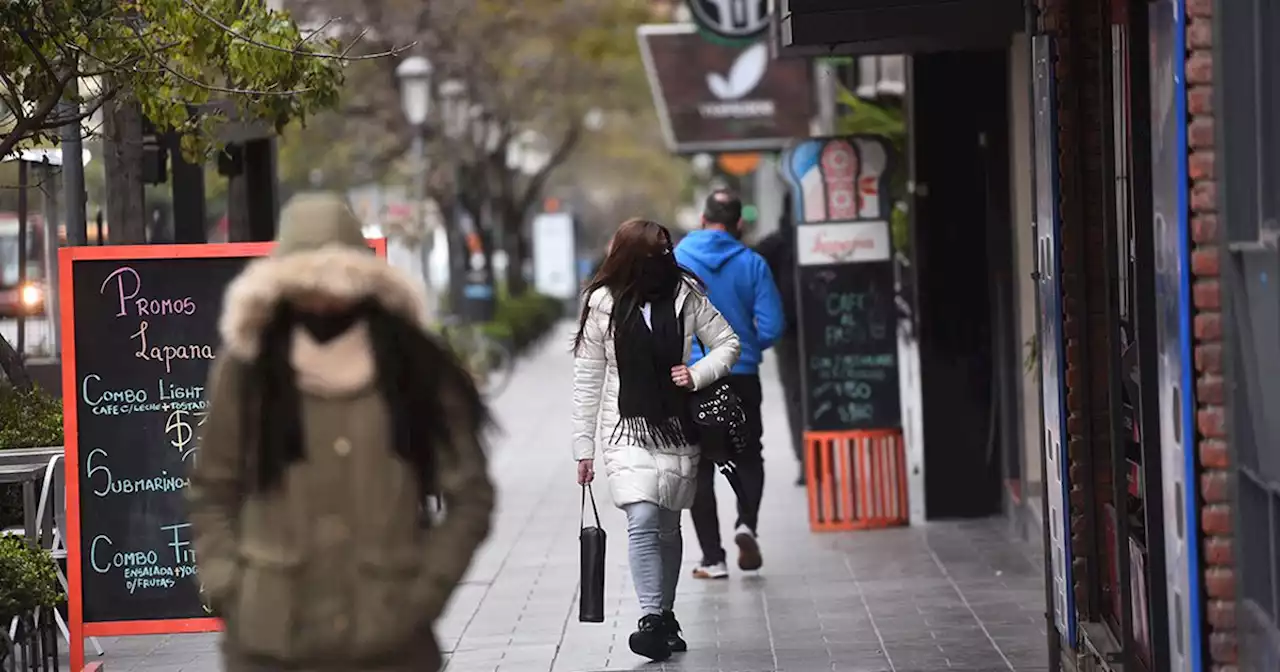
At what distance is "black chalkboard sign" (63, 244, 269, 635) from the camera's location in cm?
759

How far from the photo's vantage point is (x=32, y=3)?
7188 millimetres

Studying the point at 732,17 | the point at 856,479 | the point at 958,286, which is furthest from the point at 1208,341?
the point at 732,17

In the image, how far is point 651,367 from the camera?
27.0 ft

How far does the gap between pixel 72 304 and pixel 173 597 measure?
1.12 metres

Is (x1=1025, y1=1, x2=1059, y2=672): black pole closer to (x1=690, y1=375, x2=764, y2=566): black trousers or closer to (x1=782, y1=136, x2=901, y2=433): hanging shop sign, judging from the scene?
(x1=690, y1=375, x2=764, y2=566): black trousers

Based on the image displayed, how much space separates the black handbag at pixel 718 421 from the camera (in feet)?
27.3

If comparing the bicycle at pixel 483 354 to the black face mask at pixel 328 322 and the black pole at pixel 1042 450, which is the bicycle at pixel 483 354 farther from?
the black face mask at pixel 328 322

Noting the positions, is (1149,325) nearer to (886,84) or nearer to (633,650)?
(633,650)

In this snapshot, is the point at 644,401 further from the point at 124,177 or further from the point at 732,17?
the point at 732,17

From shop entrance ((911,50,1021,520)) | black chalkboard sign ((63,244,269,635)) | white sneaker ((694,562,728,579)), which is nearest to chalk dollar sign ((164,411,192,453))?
black chalkboard sign ((63,244,269,635))

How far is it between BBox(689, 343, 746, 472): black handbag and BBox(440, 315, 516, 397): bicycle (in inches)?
701

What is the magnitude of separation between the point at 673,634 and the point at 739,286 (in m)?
2.37

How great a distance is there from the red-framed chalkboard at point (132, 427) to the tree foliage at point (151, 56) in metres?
0.58

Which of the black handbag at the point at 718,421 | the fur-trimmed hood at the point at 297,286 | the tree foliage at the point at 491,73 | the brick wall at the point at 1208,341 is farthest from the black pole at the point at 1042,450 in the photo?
the tree foliage at the point at 491,73
